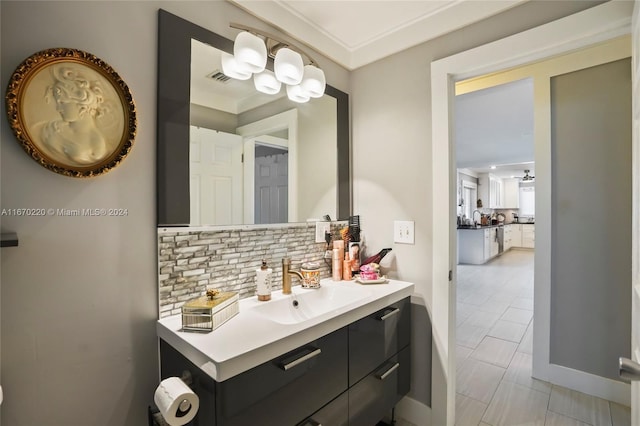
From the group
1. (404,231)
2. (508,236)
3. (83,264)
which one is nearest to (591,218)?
(404,231)

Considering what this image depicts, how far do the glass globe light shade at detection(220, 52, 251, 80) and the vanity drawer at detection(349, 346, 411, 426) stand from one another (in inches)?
58.7

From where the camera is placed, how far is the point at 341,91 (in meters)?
1.99

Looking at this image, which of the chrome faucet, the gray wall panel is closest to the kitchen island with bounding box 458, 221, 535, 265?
the gray wall panel

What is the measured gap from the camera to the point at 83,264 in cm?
101

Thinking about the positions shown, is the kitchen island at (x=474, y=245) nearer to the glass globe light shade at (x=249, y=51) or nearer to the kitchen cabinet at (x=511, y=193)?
the kitchen cabinet at (x=511, y=193)

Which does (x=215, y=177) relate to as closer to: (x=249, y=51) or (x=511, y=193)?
(x=249, y=51)

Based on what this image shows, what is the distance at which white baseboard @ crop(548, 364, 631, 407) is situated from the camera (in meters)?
1.98

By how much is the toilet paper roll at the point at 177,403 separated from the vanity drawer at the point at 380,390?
0.68m

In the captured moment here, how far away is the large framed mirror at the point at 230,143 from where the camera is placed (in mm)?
1198

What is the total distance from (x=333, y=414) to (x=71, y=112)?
1.42 meters

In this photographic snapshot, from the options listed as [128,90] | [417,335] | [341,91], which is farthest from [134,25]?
[417,335]

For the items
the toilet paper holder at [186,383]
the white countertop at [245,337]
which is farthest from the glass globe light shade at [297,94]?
the toilet paper holder at [186,383]

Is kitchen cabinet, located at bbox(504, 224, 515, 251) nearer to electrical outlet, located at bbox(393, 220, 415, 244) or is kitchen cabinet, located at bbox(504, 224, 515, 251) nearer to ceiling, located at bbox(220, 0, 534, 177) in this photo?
electrical outlet, located at bbox(393, 220, 415, 244)

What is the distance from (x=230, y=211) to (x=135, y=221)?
0.38m
